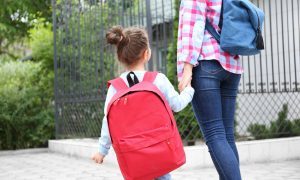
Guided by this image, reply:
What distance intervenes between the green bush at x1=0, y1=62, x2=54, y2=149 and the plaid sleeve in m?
6.55

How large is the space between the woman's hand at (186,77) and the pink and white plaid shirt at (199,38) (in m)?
0.03

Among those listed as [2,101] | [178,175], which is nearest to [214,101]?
[178,175]

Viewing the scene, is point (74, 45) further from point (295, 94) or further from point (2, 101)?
point (295, 94)

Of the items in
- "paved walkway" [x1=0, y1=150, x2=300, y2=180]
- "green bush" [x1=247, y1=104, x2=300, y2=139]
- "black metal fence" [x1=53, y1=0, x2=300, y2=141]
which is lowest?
"paved walkway" [x1=0, y1=150, x2=300, y2=180]

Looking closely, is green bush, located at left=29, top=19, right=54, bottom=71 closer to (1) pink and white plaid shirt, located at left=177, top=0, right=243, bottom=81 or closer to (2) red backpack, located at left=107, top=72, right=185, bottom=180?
(1) pink and white plaid shirt, located at left=177, top=0, right=243, bottom=81

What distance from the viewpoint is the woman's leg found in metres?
3.22

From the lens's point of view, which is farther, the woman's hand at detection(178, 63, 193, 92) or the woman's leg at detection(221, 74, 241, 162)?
the woman's leg at detection(221, 74, 241, 162)

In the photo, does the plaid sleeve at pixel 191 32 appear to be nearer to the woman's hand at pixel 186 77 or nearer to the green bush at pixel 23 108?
the woman's hand at pixel 186 77

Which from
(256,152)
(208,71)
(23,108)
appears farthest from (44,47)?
(208,71)

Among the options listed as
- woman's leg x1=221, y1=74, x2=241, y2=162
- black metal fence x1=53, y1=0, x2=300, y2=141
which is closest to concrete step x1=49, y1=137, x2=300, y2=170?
black metal fence x1=53, y1=0, x2=300, y2=141

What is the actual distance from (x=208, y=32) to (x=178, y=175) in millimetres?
2650

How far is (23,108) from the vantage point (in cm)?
929

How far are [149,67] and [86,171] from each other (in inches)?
60.9

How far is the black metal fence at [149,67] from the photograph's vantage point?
23.3 ft
